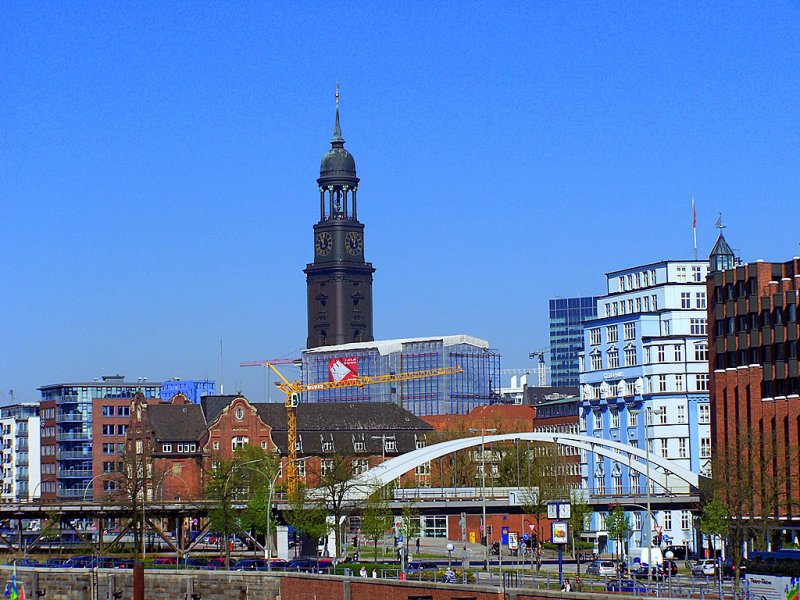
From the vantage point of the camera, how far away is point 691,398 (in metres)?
170

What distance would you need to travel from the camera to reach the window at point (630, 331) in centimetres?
17336

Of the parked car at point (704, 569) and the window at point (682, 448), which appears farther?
the window at point (682, 448)

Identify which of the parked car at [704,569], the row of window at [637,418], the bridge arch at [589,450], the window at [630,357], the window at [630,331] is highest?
the window at [630,331]

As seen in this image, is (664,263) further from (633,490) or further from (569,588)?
(569,588)

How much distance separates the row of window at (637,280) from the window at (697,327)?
5.62 metres

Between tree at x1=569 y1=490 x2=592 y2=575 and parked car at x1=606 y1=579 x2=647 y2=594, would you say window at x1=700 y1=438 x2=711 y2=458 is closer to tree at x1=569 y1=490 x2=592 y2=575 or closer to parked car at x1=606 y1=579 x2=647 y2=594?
tree at x1=569 y1=490 x2=592 y2=575

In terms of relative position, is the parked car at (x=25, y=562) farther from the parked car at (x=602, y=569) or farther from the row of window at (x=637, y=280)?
the row of window at (x=637, y=280)

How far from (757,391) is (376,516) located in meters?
34.2

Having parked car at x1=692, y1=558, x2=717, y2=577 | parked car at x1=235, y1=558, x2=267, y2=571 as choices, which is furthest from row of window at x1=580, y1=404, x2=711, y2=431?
parked car at x1=235, y1=558, x2=267, y2=571

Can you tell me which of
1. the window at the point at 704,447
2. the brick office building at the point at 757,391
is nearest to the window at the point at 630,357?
the window at the point at 704,447

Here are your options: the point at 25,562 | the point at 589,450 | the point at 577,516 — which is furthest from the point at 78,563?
the point at 589,450

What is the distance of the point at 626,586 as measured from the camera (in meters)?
86.8

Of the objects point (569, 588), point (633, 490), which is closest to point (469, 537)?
point (633, 490)

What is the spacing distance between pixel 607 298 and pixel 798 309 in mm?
52251
